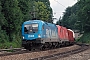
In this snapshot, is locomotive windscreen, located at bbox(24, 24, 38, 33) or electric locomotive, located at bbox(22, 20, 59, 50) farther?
locomotive windscreen, located at bbox(24, 24, 38, 33)

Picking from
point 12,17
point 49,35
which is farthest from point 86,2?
point 49,35

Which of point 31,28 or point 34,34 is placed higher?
point 31,28

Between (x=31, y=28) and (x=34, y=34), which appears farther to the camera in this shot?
(x=31, y=28)

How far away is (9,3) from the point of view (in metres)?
37.3

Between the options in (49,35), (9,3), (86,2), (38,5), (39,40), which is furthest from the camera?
(38,5)

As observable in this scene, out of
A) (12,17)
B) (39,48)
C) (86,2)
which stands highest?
(86,2)

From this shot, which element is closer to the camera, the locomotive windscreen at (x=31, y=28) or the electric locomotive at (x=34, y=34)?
the electric locomotive at (x=34, y=34)

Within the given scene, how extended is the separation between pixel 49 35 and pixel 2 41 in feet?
34.2

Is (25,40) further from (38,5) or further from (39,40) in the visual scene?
(38,5)

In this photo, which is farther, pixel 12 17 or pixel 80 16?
pixel 80 16

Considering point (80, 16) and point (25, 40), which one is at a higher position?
point (80, 16)

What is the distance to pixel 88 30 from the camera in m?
72.1

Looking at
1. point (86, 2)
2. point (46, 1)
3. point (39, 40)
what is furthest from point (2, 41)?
point (46, 1)

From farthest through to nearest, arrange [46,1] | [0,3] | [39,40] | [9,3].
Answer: [46,1] < [9,3] < [0,3] < [39,40]
